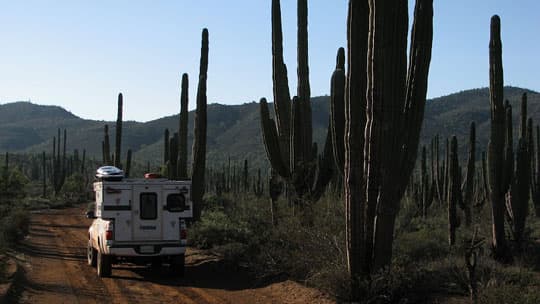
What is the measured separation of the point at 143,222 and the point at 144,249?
24.5 inches

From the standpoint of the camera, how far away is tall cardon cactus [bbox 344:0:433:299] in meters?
11.6

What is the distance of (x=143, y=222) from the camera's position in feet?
51.3

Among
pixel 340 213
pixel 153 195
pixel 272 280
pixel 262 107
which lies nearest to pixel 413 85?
pixel 340 213

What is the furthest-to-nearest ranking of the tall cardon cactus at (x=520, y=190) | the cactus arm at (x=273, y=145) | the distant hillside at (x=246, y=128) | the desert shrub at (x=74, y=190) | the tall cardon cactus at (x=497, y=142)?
the distant hillside at (x=246, y=128) < the desert shrub at (x=74, y=190) < the tall cardon cactus at (x=520, y=190) < the cactus arm at (x=273, y=145) < the tall cardon cactus at (x=497, y=142)

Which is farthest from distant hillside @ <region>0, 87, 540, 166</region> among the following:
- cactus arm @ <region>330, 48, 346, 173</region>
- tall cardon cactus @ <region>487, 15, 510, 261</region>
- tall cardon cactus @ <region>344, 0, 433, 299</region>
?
tall cardon cactus @ <region>344, 0, 433, 299</region>

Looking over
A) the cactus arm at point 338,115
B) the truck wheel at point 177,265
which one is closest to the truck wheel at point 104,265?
the truck wheel at point 177,265

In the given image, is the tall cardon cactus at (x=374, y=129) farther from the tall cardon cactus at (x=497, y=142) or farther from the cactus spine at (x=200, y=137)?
the cactus spine at (x=200, y=137)

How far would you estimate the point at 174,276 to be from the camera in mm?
15875

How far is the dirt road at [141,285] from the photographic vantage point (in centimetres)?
1274

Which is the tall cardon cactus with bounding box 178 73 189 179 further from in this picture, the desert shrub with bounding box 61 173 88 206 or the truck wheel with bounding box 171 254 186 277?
the desert shrub with bounding box 61 173 88 206

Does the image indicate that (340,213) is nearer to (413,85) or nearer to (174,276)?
(413,85)

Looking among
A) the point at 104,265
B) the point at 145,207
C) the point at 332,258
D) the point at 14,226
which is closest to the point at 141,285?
the point at 104,265

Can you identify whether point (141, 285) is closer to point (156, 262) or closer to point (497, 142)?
point (156, 262)

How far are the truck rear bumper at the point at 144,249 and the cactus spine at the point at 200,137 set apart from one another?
6807 millimetres
